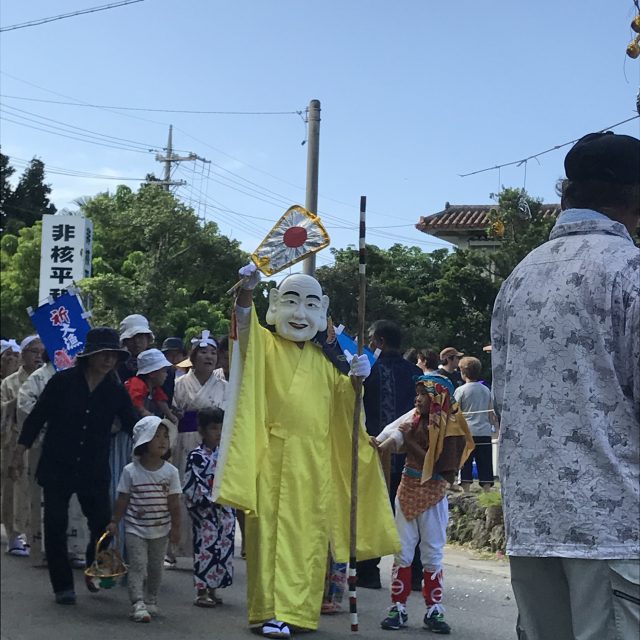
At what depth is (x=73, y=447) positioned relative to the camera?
6.46 meters

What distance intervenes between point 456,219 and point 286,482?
20.5 meters

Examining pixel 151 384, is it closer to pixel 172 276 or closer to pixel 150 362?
pixel 150 362

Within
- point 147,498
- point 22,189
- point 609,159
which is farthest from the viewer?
point 22,189

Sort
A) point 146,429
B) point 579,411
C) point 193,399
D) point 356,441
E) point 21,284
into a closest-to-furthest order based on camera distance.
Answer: point 579,411 → point 356,441 → point 146,429 → point 193,399 → point 21,284

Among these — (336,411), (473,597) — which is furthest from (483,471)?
(336,411)

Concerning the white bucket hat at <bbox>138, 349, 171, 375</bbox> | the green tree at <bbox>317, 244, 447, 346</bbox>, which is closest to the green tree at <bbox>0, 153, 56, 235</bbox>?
the white bucket hat at <bbox>138, 349, 171, 375</bbox>

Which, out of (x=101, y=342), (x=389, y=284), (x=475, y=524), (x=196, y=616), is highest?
(x=389, y=284)

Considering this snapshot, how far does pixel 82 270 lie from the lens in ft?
50.5

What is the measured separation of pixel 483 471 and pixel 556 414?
9.46m

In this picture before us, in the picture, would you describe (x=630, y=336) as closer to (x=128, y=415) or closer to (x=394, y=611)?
(x=394, y=611)

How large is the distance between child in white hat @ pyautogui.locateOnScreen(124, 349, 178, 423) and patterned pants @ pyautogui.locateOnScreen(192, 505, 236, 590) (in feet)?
3.97

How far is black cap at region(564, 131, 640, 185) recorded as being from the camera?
8.48ft

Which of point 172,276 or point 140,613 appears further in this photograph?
point 172,276

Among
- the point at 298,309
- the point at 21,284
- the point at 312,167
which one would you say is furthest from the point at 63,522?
the point at 21,284
